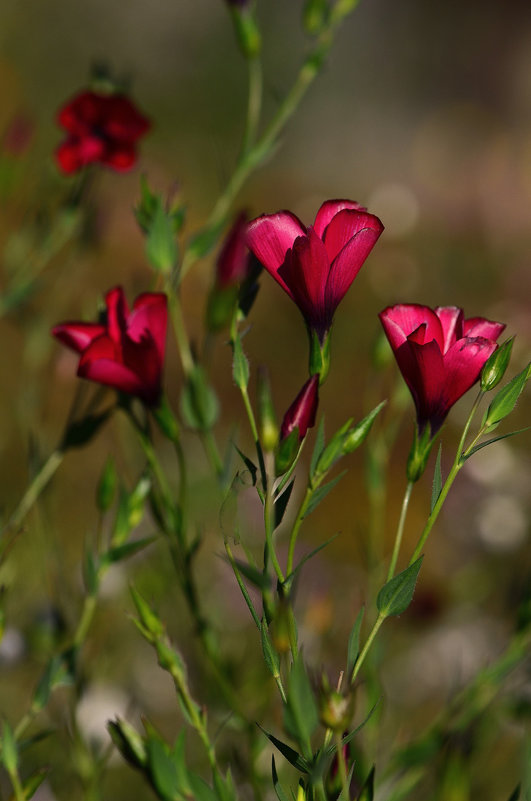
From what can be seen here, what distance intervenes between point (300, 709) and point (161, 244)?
0.86ft

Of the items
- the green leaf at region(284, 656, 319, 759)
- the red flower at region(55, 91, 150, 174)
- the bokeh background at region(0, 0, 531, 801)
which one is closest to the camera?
the green leaf at region(284, 656, 319, 759)

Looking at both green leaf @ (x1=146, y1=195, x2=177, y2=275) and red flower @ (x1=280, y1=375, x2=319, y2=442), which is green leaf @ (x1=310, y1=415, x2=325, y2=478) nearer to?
red flower @ (x1=280, y1=375, x2=319, y2=442)

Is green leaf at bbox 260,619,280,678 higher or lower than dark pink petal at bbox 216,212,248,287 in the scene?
lower

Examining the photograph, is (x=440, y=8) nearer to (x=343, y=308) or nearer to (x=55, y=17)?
(x=55, y=17)

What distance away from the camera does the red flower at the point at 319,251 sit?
0.31 meters

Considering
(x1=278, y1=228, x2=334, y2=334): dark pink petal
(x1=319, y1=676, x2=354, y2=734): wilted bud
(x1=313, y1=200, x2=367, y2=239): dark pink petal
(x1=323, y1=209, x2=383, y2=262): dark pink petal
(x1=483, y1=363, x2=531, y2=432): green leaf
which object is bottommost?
(x1=319, y1=676, x2=354, y2=734): wilted bud

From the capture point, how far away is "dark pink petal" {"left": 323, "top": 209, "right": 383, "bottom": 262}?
0.31m

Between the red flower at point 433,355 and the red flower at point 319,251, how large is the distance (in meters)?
0.02

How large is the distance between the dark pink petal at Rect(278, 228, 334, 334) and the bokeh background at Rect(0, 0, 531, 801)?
6cm

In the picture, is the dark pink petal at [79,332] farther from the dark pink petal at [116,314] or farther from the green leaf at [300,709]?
the green leaf at [300,709]

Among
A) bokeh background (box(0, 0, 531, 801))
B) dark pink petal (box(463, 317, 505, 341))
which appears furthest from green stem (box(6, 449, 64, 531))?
dark pink petal (box(463, 317, 505, 341))

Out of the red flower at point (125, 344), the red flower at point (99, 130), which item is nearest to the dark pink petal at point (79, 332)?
the red flower at point (125, 344)

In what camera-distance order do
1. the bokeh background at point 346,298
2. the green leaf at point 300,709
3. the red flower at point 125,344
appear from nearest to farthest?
1. the green leaf at point 300,709
2. the red flower at point 125,344
3. the bokeh background at point 346,298

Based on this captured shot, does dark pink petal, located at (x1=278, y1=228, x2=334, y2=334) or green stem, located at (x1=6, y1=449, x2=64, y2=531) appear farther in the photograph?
green stem, located at (x1=6, y1=449, x2=64, y2=531)
